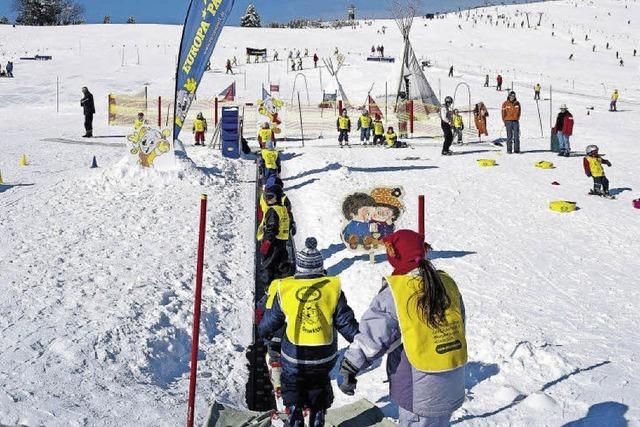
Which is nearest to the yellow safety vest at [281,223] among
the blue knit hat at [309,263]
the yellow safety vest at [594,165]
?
the blue knit hat at [309,263]

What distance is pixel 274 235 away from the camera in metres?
6.77

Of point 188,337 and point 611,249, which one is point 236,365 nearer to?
point 188,337

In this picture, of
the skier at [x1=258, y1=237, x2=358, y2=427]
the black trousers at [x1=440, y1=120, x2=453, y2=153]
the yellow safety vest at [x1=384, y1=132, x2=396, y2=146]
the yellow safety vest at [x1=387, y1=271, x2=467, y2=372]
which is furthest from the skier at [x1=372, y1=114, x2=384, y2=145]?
the yellow safety vest at [x1=387, y1=271, x2=467, y2=372]

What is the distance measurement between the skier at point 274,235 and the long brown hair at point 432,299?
13.3 ft

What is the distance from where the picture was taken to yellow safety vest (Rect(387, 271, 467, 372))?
108 inches

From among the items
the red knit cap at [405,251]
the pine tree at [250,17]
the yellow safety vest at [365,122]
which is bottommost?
the red knit cap at [405,251]

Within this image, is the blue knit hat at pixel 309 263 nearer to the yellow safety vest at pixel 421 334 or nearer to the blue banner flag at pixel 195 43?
the yellow safety vest at pixel 421 334

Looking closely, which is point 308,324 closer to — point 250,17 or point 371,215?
point 371,215

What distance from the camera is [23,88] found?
1227 inches

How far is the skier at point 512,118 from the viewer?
16.5 meters

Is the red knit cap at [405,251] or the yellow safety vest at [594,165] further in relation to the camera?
the yellow safety vest at [594,165]

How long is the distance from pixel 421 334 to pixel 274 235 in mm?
4174

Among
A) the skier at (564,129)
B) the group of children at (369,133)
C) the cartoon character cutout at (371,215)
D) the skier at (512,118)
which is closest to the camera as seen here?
the cartoon character cutout at (371,215)

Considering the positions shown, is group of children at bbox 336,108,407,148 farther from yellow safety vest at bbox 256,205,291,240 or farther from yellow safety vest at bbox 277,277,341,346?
yellow safety vest at bbox 277,277,341,346
